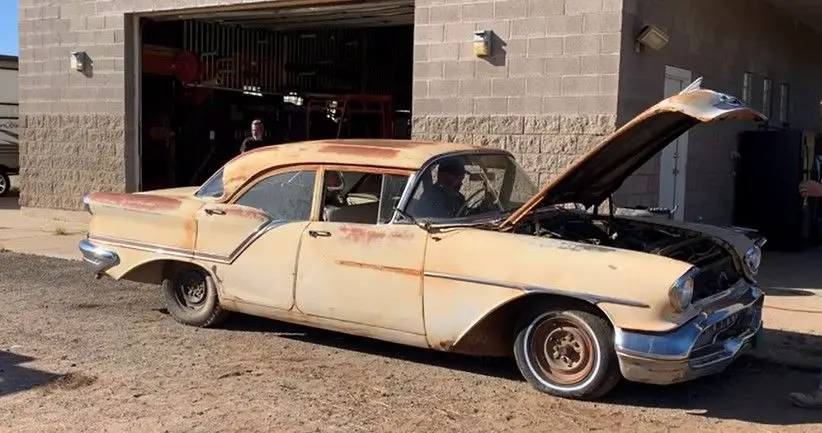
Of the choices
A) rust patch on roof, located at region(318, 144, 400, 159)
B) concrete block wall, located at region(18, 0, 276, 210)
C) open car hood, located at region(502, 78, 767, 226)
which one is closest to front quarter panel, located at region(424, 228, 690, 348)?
open car hood, located at region(502, 78, 767, 226)

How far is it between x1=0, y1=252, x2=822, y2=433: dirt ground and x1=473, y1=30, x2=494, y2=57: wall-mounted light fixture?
4306mm

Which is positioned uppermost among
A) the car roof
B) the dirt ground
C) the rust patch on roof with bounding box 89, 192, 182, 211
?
the car roof

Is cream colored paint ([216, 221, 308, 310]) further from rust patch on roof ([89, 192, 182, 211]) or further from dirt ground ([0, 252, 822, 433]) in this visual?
rust patch on roof ([89, 192, 182, 211])

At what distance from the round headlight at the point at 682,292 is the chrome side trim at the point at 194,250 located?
2841 millimetres

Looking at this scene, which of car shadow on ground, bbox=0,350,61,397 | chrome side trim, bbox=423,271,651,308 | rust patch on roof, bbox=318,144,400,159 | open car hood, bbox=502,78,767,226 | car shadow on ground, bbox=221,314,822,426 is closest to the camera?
chrome side trim, bbox=423,271,651,308

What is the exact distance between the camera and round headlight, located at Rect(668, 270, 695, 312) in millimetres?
4766

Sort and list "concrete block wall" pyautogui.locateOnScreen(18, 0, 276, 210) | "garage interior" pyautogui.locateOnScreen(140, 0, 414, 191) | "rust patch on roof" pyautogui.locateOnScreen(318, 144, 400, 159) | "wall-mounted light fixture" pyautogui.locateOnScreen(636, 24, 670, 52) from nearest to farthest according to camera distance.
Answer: "rust patch on roof" pyautogui.locateOnScreen(318, 144, 400, 159), "wall-mounted light fixture" pyautogui.locateOnScreen(636, 24, 670, 52), "concrete block wall" pyautogui.locateOnScreen(18, 0, 276, 210), "garage interior" pyautogui.locateOnScreen(140, 0, 414, 191)

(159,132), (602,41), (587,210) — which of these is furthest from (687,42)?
(159,132)

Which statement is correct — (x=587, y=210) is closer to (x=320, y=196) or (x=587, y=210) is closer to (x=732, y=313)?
(x=732, y=313)

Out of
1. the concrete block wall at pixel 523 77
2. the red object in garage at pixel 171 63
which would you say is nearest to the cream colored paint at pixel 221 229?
the concrete block wall at pixel 523 77

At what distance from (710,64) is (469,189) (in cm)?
667

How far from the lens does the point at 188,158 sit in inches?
697

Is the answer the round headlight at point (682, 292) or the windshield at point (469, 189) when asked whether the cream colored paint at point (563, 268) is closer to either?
the round headlight at point (682, 292)

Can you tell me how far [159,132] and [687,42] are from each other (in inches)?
392
